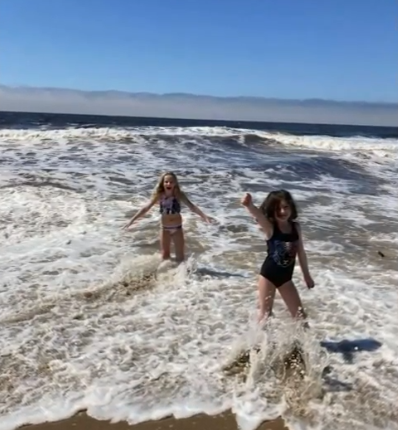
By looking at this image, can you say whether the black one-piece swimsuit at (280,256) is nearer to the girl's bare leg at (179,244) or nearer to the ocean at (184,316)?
the ocean at (184,316)

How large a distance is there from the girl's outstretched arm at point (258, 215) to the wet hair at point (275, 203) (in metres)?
0.08

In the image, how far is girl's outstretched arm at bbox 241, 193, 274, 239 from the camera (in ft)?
14.7

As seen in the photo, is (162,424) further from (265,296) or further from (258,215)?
(258,215)

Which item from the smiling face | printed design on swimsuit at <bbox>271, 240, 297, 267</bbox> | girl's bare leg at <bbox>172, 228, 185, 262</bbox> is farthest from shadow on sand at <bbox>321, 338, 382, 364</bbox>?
the smiling face

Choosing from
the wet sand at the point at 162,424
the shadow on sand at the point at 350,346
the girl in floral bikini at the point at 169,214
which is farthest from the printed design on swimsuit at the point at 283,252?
the girl in floral bikini at the point at 169,214

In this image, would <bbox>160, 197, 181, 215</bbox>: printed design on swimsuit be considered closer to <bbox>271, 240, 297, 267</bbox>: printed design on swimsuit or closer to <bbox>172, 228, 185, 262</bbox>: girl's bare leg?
<bbox>172, 228, 185, 262</bbox>: girl's bare leg

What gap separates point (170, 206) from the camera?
7.25 metres

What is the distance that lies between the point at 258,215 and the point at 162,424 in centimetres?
189

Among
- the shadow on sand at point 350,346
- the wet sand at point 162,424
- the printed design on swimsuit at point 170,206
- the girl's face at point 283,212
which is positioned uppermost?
the girl's face at point 283,212

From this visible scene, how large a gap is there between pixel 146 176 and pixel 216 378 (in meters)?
11.1

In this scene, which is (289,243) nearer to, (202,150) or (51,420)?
(51,420)

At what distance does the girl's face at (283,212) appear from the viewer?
471 cm

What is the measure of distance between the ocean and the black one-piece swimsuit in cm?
51

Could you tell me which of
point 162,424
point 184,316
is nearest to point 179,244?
point 184,316
